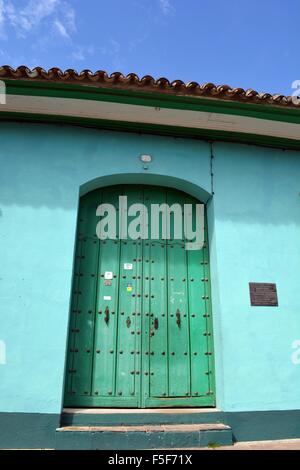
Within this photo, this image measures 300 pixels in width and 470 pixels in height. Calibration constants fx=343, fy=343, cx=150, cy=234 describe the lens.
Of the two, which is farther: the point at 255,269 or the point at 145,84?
the point at 255,269

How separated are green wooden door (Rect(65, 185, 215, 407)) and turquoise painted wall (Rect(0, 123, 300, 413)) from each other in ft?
0.82

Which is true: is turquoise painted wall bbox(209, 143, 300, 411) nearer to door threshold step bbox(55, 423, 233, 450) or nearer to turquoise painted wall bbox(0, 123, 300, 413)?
turquoise painted wall bbox(0, 123, 300, 413)

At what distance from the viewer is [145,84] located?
3643 millimetres

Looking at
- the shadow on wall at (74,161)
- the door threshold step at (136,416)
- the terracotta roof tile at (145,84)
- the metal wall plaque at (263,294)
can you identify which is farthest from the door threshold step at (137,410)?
the terracotta roof tile at (145,84)

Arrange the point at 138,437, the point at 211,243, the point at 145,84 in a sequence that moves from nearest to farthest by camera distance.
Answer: the point at 138,437, the point at 145,84, the point at 211,243

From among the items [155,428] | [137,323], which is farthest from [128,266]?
[155,428]

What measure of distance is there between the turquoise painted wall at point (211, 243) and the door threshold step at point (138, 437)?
0.93 ft

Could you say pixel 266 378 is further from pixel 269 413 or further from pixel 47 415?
pixel 47 415

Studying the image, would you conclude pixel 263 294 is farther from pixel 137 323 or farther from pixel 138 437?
pixel 138 437

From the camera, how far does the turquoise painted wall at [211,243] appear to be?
11.1 feet

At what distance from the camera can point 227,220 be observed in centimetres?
405

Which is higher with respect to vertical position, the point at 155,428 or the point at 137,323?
the point at 137,323

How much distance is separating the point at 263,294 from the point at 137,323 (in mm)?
1440
